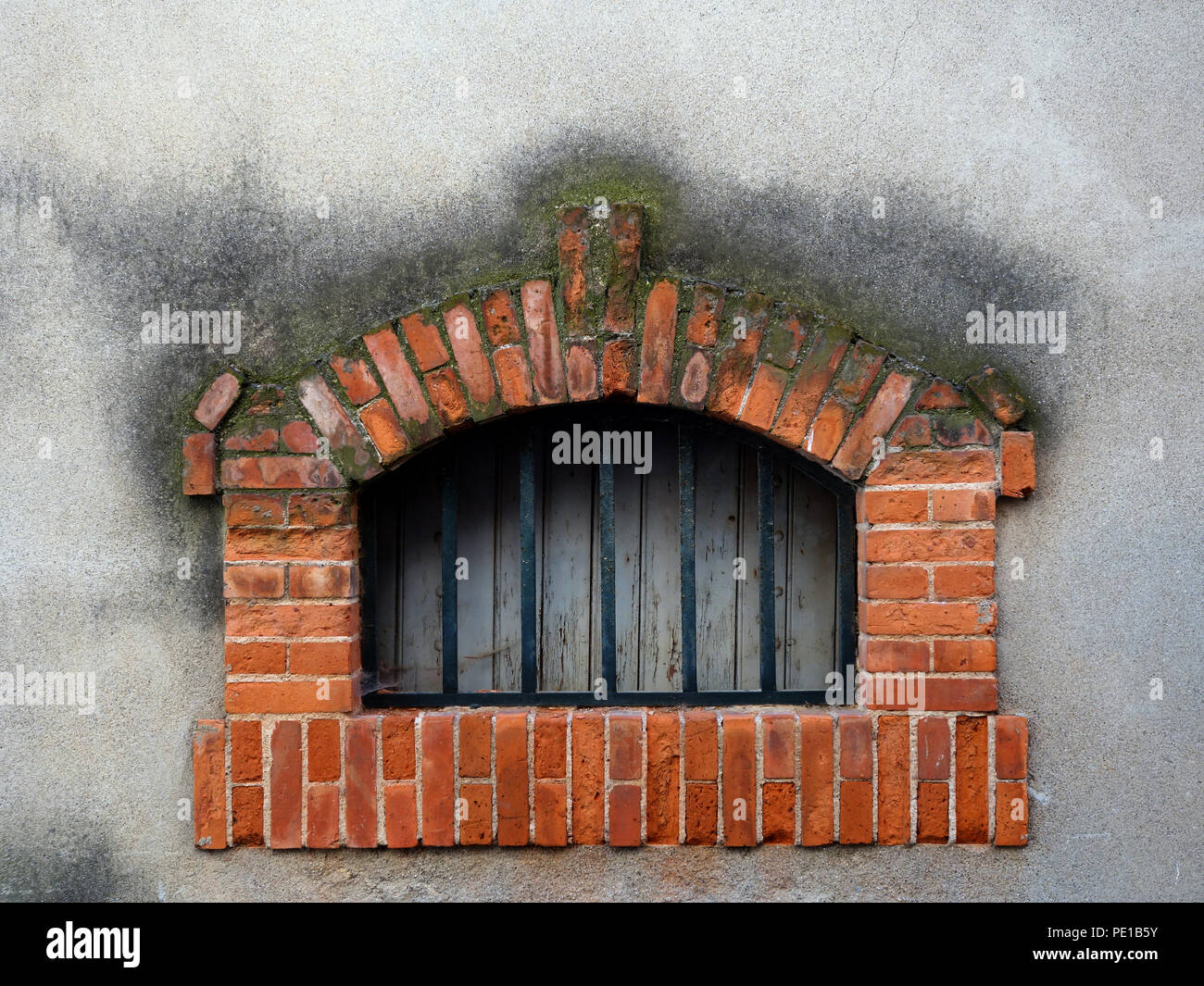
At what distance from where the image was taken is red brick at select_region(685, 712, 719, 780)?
2.01 meters

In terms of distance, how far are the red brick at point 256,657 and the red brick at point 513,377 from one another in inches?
29.3

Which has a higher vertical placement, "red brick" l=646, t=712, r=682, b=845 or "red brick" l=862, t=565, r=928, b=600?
"red brick" l=862, t=565, r=928, b=600

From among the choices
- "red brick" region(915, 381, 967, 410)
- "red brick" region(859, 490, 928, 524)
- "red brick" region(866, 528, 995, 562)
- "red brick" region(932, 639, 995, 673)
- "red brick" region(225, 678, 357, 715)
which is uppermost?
"red brick" region(915, 381, 967, 410)

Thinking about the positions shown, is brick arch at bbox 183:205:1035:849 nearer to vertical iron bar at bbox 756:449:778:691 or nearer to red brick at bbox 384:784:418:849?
red brick at bbox 384:784:418:849

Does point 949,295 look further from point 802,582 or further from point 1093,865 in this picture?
point 1093,865

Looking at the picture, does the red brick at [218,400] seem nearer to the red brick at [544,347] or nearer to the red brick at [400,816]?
the red brick at [544,347]

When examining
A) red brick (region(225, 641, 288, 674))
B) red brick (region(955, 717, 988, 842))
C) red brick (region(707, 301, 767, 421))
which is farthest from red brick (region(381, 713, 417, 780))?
red brick (region(955, 717, 988, 842))

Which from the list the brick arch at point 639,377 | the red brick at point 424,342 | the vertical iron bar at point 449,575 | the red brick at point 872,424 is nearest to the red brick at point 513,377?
the brick arch at point 639,377

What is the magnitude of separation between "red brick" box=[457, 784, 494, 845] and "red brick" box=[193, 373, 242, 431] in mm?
977

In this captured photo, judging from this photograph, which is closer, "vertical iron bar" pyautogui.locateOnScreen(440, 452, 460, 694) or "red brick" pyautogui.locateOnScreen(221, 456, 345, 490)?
"red brick" pyautogui.locateOnScreen(221, 456, 345, 490)

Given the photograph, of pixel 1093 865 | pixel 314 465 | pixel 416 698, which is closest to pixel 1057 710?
pixel 1093 865

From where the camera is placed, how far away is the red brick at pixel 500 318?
202cm

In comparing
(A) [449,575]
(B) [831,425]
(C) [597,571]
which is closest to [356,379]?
(A) [449,575]

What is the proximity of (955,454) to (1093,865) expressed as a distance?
972 millimetres
